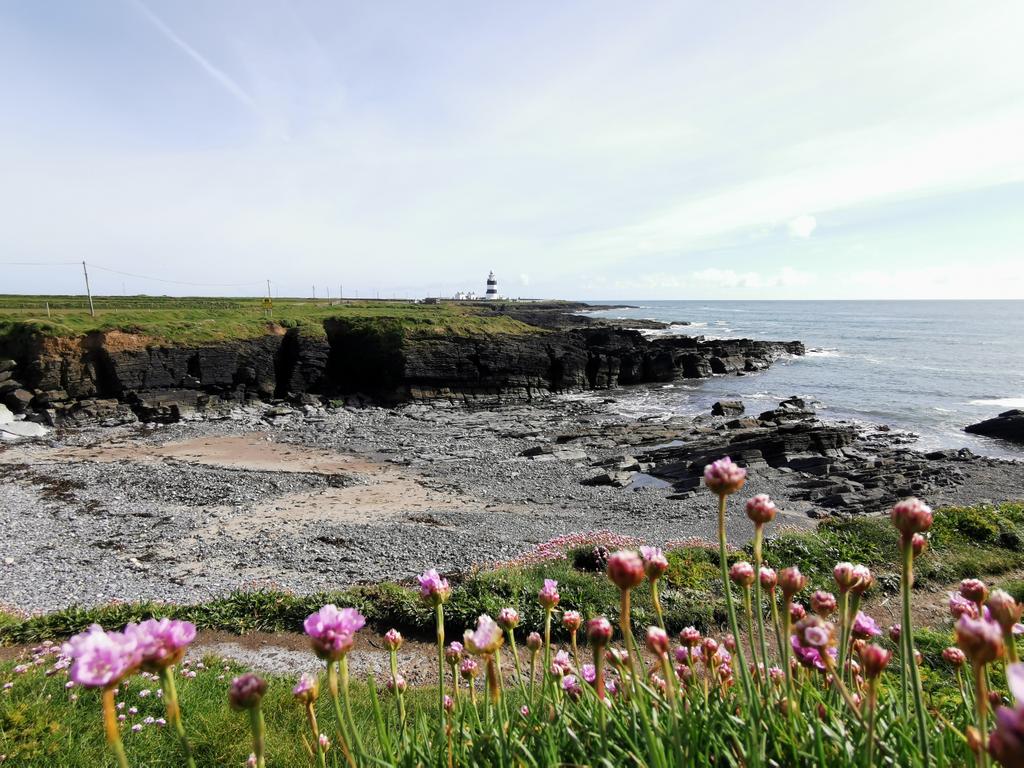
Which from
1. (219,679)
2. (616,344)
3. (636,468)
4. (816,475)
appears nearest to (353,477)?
(636,468)

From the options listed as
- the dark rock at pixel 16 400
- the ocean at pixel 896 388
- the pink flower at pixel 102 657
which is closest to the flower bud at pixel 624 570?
the pink flower at pixel 102 657

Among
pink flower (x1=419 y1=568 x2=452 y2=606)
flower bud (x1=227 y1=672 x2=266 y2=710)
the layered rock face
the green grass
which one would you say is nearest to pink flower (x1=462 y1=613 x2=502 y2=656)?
pink flower (x1=419 y1=568 x2=452 y2=606)

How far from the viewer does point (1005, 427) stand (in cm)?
2845

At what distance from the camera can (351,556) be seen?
1382 centimetres

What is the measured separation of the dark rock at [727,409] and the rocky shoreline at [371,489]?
2.45 metres

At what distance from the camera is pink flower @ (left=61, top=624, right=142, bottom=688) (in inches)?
54.3

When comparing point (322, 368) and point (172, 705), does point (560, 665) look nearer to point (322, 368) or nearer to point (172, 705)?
point (172, 705)

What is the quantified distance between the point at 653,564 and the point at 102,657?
5.87 ft

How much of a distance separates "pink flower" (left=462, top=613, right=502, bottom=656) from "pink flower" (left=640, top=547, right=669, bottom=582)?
65 cm

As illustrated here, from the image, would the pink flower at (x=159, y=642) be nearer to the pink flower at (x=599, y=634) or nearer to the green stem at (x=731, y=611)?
the pink flower at (x=599, y=634)

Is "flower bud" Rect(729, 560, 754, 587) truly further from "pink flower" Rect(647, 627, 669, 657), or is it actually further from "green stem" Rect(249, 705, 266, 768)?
"green stem" Rect(249, 705, 266, 768)

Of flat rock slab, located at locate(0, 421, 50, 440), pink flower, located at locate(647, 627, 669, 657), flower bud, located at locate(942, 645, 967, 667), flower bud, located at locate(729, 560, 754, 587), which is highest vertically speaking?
flower bud, located at locate(729, 560, 754, 587)

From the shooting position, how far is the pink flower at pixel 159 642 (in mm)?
1467

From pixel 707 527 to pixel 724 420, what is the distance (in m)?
17.7
